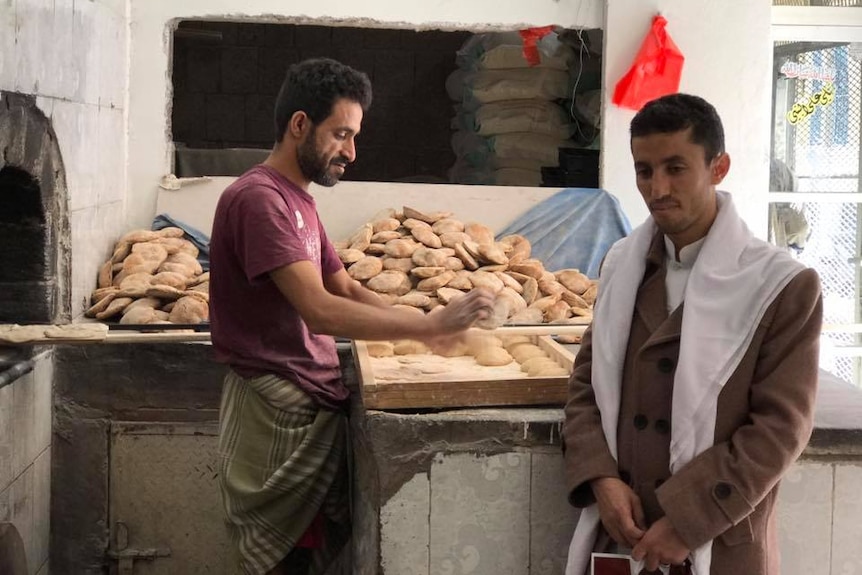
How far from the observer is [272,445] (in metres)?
3.03

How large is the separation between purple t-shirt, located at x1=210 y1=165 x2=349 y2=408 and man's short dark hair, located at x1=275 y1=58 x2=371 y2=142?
7.2 inches

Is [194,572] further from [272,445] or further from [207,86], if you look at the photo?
[207,86]

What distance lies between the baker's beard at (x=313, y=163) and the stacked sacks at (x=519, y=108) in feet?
12.5

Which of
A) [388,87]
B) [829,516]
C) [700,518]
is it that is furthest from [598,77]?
[700,518]

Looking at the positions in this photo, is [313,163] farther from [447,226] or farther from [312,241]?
[447,226]

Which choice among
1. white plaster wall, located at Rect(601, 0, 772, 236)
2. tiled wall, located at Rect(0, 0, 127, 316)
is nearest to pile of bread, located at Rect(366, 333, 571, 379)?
tiled wall, located at Rect(0, 0, 127, 316)

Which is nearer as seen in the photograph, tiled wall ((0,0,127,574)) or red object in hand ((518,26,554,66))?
tiled wall ((0,0,127,574))

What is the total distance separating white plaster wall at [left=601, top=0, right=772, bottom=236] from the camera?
20.0 feet

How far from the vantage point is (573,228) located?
19.2 ft

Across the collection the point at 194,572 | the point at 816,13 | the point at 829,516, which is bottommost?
the point at 194,572

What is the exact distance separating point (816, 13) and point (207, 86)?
5441 millimetres

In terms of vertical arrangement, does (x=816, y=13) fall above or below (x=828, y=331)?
above

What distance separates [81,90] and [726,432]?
3346mm

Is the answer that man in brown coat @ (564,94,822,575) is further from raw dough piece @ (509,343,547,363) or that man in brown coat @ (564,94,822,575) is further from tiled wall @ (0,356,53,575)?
tiled wall @ (0,356,53,575)
